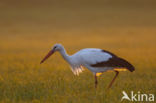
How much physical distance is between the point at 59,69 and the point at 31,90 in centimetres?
509

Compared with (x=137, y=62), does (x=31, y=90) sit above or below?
below

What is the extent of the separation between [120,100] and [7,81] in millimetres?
4030

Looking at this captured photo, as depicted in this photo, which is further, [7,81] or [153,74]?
[153,74]

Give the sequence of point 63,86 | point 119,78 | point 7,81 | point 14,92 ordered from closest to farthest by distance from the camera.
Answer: point 14,92 < point 63,86 < point 7,81 < point 119,78

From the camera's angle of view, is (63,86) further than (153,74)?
No

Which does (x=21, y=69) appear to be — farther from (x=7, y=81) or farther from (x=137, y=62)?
(x=137, y=62)

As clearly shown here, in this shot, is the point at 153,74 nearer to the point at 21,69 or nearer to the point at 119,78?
the point at 119,78

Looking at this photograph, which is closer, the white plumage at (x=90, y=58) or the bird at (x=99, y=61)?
the bird at (x=99, y=61)

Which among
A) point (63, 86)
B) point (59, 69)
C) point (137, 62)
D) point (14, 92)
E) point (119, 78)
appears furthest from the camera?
point (137, 62)

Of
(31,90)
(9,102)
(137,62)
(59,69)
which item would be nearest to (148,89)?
(31,90)

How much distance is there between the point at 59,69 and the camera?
15172mm

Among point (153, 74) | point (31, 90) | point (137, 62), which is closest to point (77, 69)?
point (31, 90)

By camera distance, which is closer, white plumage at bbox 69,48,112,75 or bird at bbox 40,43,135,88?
bird at bbox 40,43,135,88

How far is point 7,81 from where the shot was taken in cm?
1157
